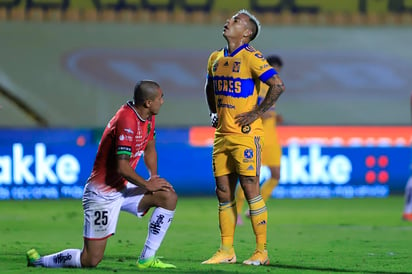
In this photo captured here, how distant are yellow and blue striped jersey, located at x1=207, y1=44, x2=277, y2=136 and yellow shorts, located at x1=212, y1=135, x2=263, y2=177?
0.06 meters

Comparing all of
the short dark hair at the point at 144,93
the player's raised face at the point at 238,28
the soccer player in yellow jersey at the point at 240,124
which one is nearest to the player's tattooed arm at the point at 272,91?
the soccer player in yellow jersey at the point at 240,124

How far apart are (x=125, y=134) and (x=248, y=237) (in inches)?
135

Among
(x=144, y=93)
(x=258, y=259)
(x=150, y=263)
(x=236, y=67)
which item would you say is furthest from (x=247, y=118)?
(x=150, y=263)

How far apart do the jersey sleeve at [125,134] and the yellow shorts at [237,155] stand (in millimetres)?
1001

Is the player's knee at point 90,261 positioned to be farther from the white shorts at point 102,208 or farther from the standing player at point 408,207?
the standing player at point 408,207

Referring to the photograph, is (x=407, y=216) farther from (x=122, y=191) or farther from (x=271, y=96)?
(x=122, y=191)

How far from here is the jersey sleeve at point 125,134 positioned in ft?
23.9

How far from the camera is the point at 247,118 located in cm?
797

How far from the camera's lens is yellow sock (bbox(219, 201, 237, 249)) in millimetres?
8062

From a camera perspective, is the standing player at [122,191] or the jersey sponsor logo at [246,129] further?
the jersey sponsor logo at [246,129]

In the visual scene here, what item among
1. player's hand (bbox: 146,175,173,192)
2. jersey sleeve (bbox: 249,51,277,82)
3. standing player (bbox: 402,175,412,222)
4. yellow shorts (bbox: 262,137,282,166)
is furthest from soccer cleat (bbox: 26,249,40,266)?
standing player (bbox: 402,175,412,222)

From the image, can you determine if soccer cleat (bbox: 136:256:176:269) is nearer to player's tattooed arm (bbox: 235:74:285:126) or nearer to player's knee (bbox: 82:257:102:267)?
player's knee (bbox: 82:257:102:267)

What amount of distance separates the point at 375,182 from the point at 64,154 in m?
5.29

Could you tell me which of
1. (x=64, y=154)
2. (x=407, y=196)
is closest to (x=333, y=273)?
(x=407, y=196)
